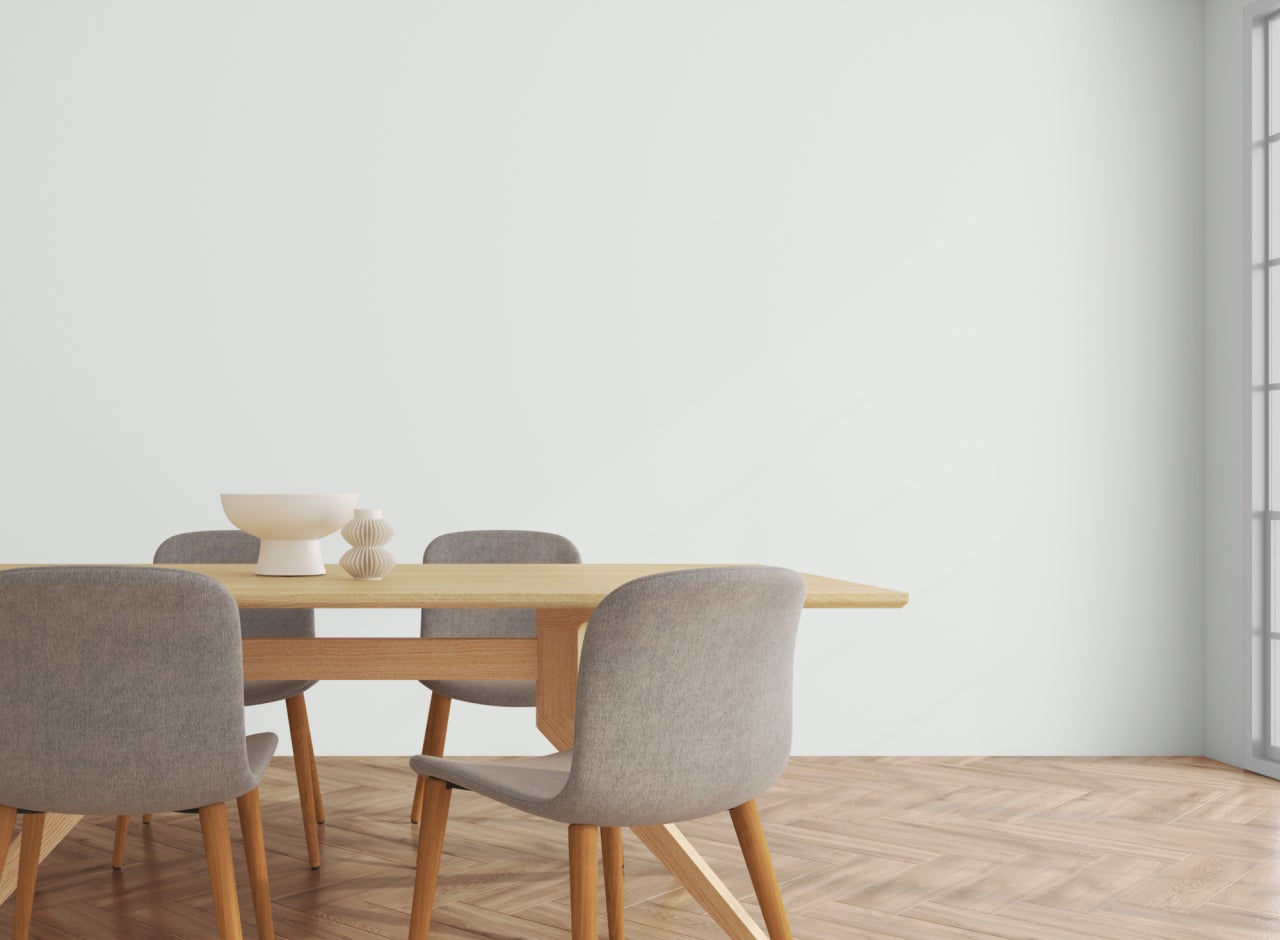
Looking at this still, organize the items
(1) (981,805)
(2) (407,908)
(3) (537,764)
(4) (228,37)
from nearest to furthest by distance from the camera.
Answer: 1. (3) (537,764)
2. (2) (407,908)
3. (1) (981,805)
4. (4) (228,37)

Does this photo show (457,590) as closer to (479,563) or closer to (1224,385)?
(479,563)

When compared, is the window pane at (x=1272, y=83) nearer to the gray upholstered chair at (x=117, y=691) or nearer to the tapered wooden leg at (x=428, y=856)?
the tapered wooden leg at (x=428, y=856)

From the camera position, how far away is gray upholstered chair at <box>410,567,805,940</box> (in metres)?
1.75

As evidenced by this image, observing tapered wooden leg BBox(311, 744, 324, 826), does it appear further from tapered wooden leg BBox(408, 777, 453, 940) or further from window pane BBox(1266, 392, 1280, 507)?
window pane BBox(1266, 392, 1280, 507)

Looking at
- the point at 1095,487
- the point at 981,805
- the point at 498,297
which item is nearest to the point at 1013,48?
the point at 1095,487

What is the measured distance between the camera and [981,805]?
355 centimetres

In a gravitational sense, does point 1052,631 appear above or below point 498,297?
below

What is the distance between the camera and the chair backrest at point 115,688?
5.66 feet

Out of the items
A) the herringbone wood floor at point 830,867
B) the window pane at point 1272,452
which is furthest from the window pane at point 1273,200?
the herringbone wood floor at point 830,867

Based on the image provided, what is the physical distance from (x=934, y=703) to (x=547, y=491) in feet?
5.17

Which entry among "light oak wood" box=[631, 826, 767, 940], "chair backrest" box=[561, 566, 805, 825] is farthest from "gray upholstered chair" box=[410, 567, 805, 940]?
"light oak wood" box=[631, 826, 767, 940]

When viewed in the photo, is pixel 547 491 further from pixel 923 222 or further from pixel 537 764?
Answer: pixel 537 764

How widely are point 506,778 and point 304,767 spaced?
3.90 ft

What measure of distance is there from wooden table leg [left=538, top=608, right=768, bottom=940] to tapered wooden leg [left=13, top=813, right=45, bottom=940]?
0.91 metres
